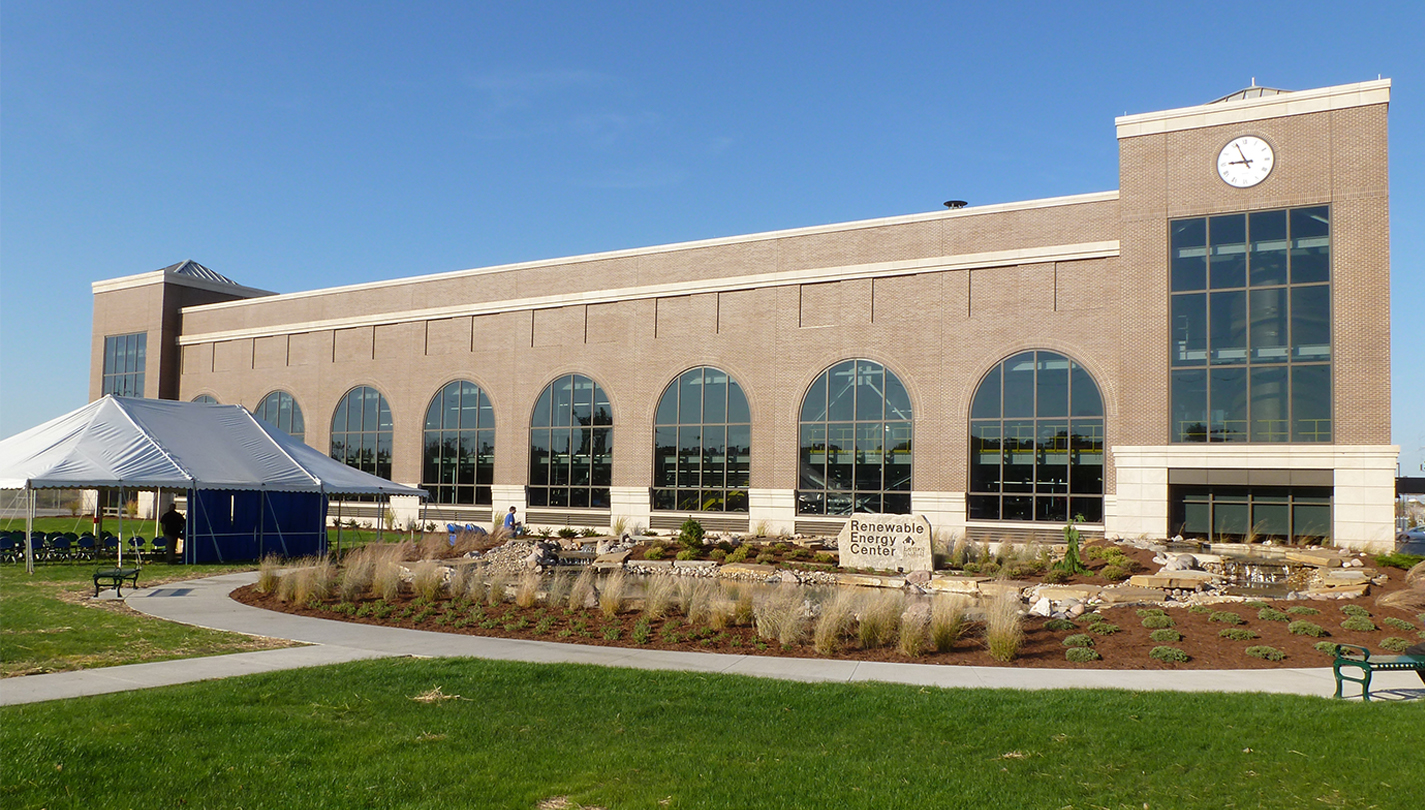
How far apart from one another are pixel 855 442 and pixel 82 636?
26.1m

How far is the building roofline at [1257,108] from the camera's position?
27.7 metres

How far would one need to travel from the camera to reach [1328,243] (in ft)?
92.3

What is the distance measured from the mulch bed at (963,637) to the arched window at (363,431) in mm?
30173

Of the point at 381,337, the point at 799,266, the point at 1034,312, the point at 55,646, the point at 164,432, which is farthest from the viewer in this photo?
the point at 381,337

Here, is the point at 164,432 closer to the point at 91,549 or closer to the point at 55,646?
the point at 91,549

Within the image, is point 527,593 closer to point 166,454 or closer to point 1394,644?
point 1394,644

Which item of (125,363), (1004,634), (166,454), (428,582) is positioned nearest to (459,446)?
(166,454)

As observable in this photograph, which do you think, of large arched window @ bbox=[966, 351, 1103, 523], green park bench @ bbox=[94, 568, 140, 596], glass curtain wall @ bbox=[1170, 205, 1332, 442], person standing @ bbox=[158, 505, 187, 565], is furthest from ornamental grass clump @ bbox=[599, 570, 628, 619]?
glass curtain wall @ bbox=[1170, 205, 1332, 442]

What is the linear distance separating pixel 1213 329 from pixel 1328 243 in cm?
378

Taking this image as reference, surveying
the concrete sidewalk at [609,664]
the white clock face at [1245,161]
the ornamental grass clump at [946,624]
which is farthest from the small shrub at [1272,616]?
the white clock face at [1245,161]

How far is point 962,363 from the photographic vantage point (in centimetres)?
3338

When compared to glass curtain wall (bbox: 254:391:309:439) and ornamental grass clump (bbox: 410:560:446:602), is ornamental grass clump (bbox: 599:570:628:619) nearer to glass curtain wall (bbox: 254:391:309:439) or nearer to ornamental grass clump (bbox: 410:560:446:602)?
ornamental grass clump (bbox: 410:560:446:602)

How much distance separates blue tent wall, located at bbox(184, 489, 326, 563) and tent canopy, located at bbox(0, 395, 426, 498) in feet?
2.77

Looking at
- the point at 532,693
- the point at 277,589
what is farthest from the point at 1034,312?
the point at 532,693
